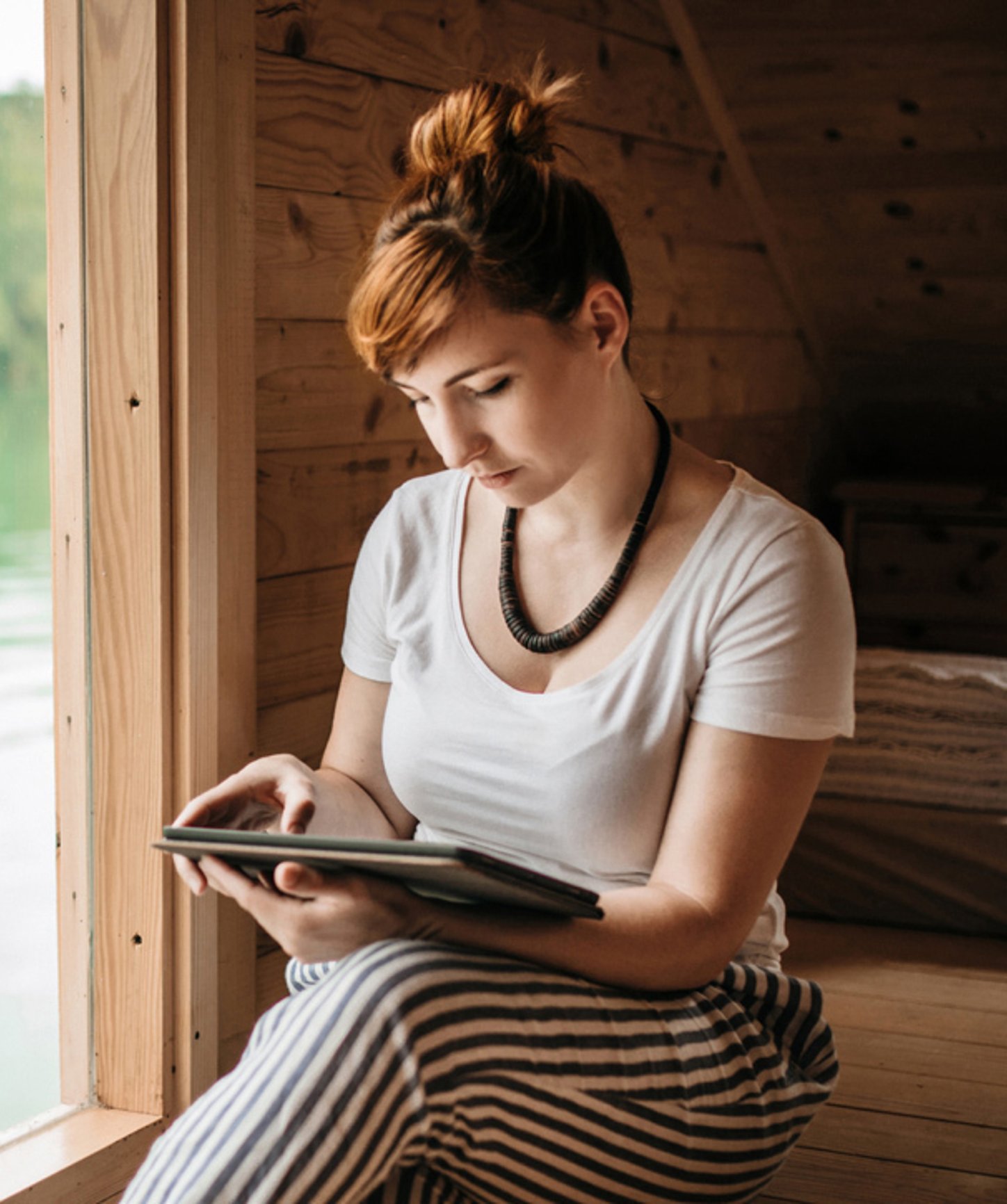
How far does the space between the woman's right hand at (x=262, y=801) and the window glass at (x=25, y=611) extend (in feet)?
1.04

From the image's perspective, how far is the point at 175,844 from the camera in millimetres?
1026

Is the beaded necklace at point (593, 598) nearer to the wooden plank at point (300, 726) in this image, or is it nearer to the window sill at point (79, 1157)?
the wooden plank at point (300, 726)

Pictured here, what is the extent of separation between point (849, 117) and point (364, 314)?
1.74m

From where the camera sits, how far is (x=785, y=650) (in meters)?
1.20

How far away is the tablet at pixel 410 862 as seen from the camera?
0.93m

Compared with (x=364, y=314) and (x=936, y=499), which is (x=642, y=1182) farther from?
(x=936, y=499)

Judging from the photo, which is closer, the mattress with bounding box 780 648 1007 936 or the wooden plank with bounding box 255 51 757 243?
the wooden plank with bounding box 255 51 757 243

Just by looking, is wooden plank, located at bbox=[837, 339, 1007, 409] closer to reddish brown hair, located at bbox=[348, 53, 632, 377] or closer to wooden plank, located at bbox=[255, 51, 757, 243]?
wooden plank, located at bbox=[255, 51, 757, 243]

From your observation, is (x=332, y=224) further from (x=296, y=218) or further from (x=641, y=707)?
(x=641, y=707)

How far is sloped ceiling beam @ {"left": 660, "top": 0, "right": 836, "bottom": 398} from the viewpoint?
253 centimetres

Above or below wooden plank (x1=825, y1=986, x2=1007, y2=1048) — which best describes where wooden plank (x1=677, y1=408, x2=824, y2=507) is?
above

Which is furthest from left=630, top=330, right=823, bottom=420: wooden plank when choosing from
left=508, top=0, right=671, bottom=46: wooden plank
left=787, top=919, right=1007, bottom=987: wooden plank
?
left=787, top=919, right=1007, bottom=987: wooden plank

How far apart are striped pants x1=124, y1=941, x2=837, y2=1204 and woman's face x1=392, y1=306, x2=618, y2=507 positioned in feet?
1.33

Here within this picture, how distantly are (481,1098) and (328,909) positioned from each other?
0.55 feet
